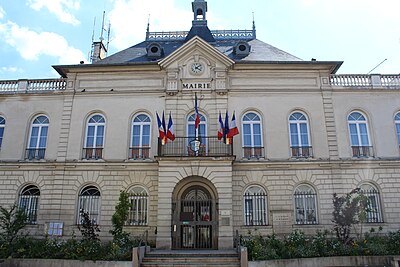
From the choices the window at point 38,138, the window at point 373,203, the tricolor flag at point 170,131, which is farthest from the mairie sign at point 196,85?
the window at point 373,203

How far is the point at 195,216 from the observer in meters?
15.4

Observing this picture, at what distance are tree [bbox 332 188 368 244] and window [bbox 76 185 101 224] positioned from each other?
1115 cm

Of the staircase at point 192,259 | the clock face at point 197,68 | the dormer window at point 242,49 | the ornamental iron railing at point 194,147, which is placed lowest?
the staircase at point 192,259

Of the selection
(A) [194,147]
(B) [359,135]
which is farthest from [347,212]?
(A) [194,147]

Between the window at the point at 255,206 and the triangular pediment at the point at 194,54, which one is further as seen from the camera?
the triangular pediment at the point at 194,54

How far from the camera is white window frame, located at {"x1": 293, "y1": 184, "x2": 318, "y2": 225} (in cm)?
1549

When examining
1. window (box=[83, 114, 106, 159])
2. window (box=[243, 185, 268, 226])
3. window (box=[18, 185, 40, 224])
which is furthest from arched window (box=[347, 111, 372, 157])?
window (box=[18, 185, 40, 224])

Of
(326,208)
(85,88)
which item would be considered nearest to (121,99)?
(85,88)

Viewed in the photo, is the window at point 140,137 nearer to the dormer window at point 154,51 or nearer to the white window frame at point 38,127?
the dormer window at point 154,51

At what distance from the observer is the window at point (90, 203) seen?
52.0ft

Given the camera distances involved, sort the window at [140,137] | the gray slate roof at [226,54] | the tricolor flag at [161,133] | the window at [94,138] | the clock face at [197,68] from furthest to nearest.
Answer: the gray slate roof at [226,54], the clock face at [197,68], the window at [94,138], the window at [140,137], the tricolor flag at [161,133]

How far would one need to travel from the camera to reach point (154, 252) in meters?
13.5

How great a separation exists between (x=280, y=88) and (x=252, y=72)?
1.72 m

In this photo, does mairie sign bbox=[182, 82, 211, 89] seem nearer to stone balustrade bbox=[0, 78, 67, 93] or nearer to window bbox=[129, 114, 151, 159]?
window bbox=[129, 114, 151, 159]
